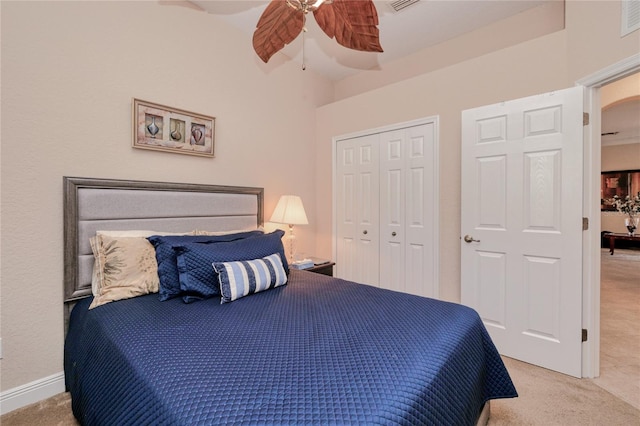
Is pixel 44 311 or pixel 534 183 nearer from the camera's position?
pixel 44 311

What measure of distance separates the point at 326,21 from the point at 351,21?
0.49ft

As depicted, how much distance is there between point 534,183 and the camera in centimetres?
221

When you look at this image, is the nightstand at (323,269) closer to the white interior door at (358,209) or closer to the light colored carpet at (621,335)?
the white interior door at (358,209)

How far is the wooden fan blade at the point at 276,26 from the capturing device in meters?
1.61

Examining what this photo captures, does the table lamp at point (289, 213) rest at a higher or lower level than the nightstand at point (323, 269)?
higher

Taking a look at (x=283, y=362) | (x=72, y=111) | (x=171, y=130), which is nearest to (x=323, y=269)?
(x=171, y=130)

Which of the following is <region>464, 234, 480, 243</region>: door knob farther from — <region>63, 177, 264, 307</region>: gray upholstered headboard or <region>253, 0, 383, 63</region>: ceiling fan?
<region>63, 177, 264, 307</region>: gray upholstered headboard

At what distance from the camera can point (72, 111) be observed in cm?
191

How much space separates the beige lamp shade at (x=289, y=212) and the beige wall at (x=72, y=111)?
54 cm

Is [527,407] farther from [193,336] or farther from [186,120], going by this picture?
[186,120]

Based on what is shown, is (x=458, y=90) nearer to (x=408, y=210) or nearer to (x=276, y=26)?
(x=408, y=210)

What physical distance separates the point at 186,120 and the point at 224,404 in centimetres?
225

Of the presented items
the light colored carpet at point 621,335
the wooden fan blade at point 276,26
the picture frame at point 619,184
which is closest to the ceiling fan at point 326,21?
the wooden fan blade at point 276,26

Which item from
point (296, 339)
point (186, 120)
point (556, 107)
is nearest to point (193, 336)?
point (296, 339)
